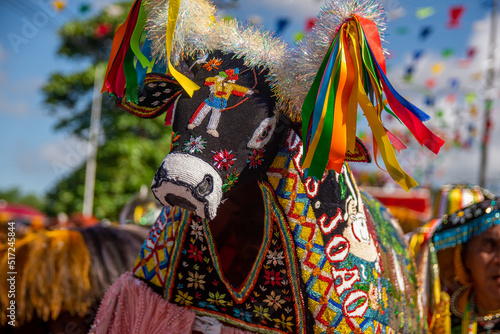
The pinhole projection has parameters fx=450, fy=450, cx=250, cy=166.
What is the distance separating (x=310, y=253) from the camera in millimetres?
1485

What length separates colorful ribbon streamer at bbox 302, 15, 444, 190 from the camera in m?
1.38

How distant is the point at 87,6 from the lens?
6.64 metres

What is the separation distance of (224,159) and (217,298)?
593 mm

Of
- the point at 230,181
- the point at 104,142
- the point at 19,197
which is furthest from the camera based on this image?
the point at 19,197

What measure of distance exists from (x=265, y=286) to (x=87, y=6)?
628 centimetres

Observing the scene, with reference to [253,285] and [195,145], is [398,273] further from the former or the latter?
[195,145]

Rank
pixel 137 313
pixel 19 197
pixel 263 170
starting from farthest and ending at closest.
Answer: pixel 19 197
pixel 137 313
pixel 263 170

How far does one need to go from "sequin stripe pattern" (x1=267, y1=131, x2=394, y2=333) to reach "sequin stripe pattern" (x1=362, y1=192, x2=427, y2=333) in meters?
0.22

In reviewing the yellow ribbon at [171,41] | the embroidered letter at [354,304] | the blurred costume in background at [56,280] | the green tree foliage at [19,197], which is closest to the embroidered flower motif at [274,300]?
the embroidered letter at [354,304]

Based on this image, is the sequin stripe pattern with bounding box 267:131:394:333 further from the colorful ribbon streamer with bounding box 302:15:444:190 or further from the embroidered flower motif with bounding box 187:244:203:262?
the embroidered flower motif with bounding box 187:244:203:262

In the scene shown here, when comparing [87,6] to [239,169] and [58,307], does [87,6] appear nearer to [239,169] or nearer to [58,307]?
[58,307]

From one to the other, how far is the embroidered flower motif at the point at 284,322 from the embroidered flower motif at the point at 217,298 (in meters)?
0.21

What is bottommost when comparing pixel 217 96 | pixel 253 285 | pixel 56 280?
pixel 56 280

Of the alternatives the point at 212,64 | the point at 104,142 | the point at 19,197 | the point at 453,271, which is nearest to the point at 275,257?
the point at 212,64
